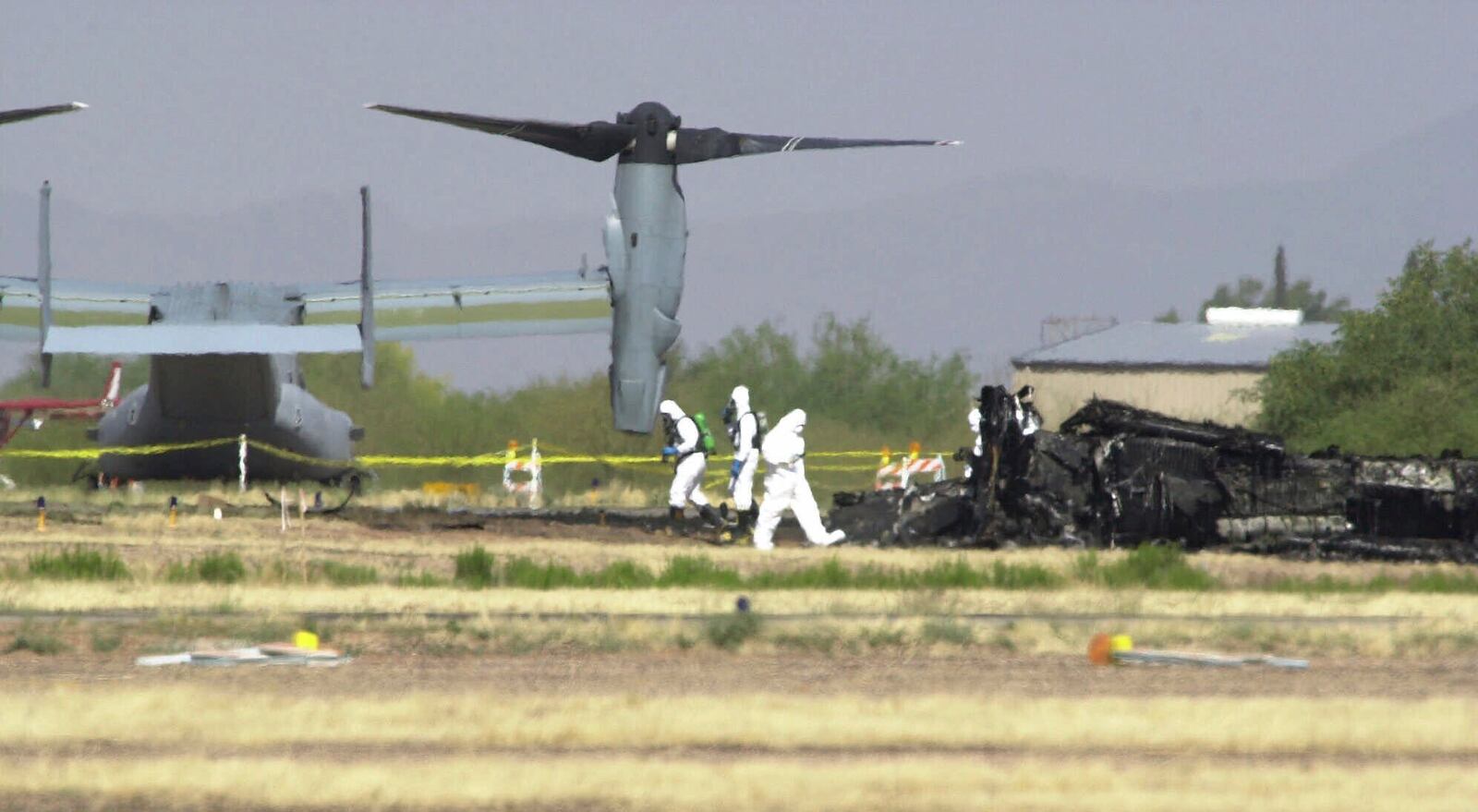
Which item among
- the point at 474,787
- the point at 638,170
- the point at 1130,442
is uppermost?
the point at 638,170

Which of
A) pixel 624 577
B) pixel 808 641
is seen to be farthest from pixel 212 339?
pixel 808 641

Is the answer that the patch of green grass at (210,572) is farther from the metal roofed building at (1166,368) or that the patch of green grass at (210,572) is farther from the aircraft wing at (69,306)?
the metal roofed building at (1166,368)

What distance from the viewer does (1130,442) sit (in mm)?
27250

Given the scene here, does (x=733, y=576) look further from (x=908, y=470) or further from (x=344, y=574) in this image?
(x=908, y=470)

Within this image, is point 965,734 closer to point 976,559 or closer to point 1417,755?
point 1417,755

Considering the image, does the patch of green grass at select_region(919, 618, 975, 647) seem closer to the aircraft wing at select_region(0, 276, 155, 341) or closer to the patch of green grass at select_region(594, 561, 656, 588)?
the patch of green grass at select_region(594, 561, 656, 588)

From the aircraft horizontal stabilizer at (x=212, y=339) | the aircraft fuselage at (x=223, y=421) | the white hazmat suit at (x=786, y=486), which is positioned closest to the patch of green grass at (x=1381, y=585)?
the white hazmat suit at (x=786, y=486)

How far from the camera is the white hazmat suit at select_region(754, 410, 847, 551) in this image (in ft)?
89.2

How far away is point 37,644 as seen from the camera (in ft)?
55.8

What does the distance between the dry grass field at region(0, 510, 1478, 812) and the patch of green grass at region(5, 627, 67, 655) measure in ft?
Answer: 0.07

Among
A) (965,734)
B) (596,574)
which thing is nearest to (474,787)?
(965,734)

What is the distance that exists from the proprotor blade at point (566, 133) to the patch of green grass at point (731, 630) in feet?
57.1

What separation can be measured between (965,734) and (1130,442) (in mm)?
14809

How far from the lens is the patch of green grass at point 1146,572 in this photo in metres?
23.2
